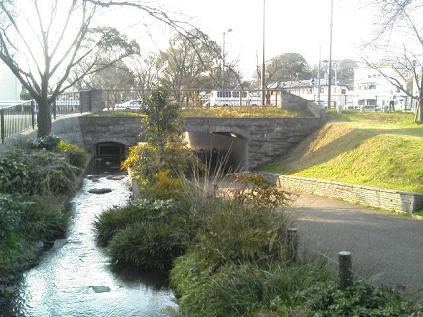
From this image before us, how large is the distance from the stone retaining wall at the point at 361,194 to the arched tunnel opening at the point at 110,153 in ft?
42.7

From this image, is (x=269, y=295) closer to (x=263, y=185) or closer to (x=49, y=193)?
(x=263, y=185)

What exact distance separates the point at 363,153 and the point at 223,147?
16.9m

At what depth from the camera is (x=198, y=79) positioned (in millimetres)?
55531

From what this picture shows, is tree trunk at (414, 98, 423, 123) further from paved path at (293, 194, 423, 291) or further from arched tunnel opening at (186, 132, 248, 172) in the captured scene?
paved path at (293, 194, 423, 291)

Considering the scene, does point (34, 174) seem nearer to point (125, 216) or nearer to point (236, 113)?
point (125, 216)

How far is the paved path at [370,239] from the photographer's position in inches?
343

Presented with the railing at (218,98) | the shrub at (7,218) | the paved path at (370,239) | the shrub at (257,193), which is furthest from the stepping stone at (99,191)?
the railing at (218,98)

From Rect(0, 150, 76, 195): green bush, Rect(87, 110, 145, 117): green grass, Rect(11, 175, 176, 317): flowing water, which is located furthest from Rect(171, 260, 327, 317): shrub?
Rect(87, 110, 145, 117): green grass

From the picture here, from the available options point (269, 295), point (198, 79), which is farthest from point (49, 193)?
point (198, 79)

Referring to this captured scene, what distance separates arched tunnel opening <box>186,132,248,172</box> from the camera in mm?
31847

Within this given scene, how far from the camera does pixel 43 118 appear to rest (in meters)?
20.8

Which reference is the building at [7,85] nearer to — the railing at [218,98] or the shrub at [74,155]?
the railing at [218,98]

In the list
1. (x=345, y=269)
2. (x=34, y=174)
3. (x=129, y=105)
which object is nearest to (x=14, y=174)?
(x=34, y=174)

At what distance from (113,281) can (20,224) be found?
2400mm
